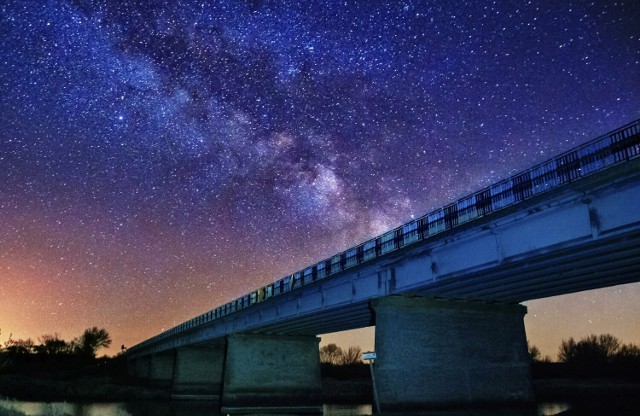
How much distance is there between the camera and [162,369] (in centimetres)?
8600

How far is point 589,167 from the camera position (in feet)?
55.6

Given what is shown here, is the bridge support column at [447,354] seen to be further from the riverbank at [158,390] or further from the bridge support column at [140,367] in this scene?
the bridge support column at [140,367]

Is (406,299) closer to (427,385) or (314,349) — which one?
(427,385)

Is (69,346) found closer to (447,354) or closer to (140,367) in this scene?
(140,367)

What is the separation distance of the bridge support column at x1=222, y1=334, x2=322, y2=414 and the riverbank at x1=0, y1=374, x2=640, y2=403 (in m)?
15.9

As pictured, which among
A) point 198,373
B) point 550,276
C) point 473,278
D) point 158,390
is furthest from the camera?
point 158,390

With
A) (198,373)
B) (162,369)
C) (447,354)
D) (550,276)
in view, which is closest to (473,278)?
(550,276)

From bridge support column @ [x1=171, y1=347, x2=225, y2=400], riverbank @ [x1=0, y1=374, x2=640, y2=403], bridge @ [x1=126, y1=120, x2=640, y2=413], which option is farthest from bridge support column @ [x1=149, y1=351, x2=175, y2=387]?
bridge @ [x1=126, y1=120, x2=640, y2=413]

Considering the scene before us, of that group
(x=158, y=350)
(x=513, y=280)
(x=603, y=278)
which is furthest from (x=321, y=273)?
(x=158, y=350)

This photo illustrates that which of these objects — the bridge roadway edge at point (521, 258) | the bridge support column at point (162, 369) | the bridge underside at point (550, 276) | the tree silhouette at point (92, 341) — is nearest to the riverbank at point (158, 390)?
the bridge support column at point (162, 369)

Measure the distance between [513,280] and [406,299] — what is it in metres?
5.44

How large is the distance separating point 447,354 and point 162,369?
70.5 meters

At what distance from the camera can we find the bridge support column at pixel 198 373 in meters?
63.1

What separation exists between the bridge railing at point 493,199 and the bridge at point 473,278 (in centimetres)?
5
